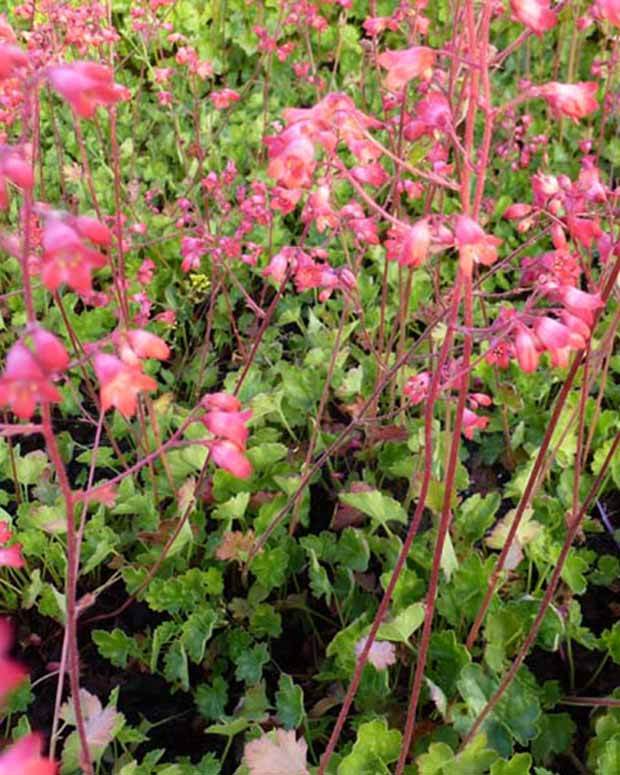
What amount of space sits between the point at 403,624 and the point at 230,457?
73 cm

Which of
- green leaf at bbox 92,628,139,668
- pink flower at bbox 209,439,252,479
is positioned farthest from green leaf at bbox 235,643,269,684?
pink flower at bbox 209,439,252,479

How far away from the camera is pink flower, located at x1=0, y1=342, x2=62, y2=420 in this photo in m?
0.91

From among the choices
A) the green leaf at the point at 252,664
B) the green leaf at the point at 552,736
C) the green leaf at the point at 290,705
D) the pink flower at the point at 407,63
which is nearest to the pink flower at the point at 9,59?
the pink flower at the point at 407,63

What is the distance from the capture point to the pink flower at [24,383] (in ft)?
2.98

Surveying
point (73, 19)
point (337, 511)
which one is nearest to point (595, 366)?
point (337, 511)

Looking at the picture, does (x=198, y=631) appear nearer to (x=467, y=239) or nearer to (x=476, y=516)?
(x=476, y=516)

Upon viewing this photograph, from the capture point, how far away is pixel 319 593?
204cm

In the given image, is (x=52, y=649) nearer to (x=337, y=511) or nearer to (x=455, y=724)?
(x=337, y=511)

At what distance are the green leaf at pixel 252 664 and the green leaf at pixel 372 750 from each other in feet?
1.30

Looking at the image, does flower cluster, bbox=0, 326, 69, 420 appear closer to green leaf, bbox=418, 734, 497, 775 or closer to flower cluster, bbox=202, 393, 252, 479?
flower cluster, bbox=202, 393, 252, 479

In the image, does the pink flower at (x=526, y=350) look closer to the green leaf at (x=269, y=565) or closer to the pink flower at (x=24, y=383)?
the pink flower at (x=24, y=383)

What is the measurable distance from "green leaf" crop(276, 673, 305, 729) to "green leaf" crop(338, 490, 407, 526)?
0.40 m

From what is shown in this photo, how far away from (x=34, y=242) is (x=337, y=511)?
987 mm

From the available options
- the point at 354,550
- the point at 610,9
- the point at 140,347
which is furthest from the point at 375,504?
the point at 610,9
